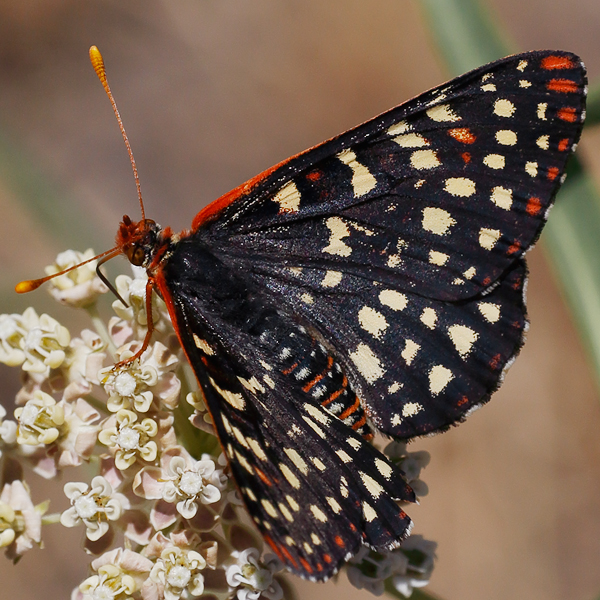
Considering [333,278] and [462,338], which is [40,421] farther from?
[462,338]

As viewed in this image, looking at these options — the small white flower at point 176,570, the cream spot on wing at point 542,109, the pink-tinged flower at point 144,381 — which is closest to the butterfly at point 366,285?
the cream spot on wing at point 542,109

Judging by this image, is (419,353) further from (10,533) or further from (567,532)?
(567,532)

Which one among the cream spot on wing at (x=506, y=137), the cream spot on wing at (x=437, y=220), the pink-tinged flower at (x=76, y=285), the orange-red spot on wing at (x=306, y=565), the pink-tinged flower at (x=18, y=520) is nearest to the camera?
the orange-red spot on wing at (x=306, y=565)

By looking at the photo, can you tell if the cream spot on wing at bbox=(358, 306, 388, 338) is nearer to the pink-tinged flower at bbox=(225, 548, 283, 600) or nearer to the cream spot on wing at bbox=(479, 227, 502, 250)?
the cream spot on wing at bbox=(479, 227, 502, 250)

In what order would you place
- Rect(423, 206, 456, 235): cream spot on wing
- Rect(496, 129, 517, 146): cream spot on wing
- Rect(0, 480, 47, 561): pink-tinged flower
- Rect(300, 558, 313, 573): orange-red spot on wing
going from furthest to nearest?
1. Rect(0, 480, 47, 561): pink-tinged flower
2. Rect(423, 206, 456, 235): cream spot on wing
3. Rect(496, 129, 517, 146): cream spot on wing
4. Rect(300, 558, 313, 573): orange-red spot on wing

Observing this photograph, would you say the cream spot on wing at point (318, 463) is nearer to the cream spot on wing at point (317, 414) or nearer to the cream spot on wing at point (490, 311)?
Result: the cream spot on wing at point (317, 414)

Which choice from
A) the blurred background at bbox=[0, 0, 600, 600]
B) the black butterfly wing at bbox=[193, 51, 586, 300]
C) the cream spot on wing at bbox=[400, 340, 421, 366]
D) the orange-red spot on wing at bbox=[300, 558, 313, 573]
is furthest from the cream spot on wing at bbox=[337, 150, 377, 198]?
the blurred background at bbox=[0, 0, 600, 600]

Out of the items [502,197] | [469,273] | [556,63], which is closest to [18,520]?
[469,273]
